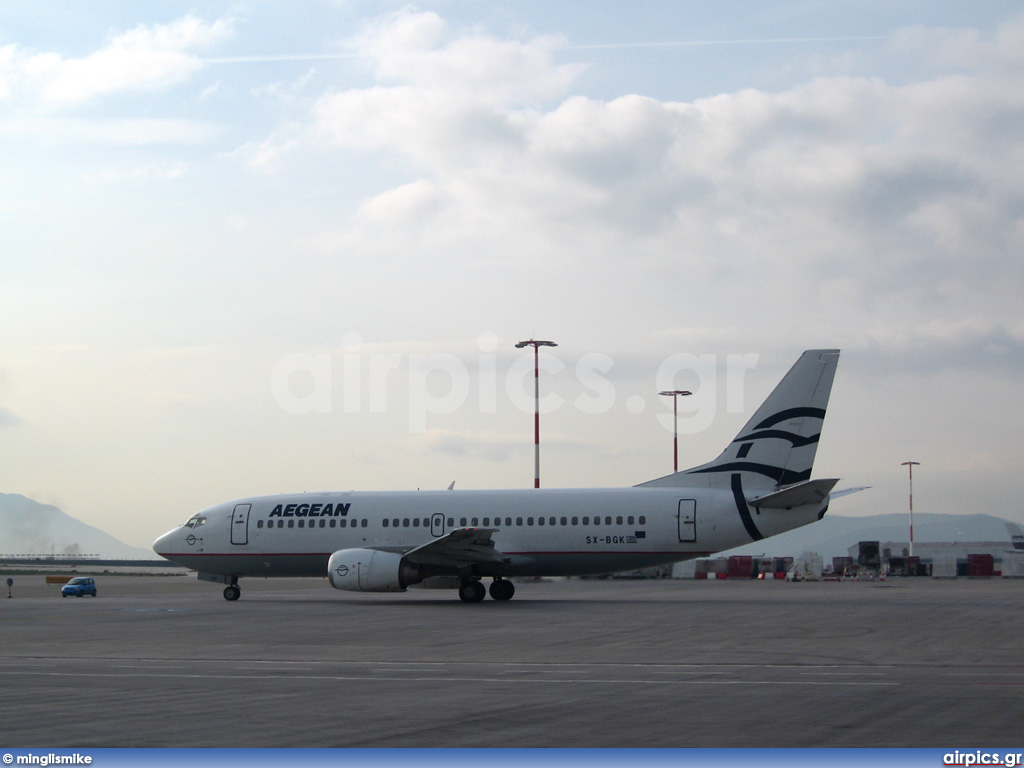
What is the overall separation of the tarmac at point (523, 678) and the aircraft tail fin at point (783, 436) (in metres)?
5.13

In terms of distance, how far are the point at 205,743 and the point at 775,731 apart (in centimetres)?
510

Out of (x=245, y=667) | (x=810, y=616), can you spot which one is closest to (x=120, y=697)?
(x=245, y=667)

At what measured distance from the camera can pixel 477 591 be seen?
33.3 meters

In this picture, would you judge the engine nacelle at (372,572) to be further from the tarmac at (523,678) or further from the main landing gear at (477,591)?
the tarmac at (523,678)

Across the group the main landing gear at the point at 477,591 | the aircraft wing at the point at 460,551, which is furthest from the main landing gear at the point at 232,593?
the main landing gear at the point at 477,591

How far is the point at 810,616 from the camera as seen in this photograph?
25750mm

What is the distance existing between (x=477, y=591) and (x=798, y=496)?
10.1 meters

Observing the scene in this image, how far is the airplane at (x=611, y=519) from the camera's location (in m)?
31.9

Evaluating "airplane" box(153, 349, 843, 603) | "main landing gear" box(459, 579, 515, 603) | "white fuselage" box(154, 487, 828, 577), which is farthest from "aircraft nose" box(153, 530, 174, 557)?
"main landing gear" box(459, 579, 515, 603)

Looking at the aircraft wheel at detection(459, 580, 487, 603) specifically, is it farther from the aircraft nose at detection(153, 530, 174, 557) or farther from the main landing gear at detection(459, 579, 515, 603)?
the aircraft nose at detection(153, 530, 174, 557)

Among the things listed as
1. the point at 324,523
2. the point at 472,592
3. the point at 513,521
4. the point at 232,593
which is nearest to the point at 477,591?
the point at 472,592

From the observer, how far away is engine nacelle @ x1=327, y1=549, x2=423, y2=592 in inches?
1291

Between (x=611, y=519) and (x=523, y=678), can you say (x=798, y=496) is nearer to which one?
(x=611, y=519)

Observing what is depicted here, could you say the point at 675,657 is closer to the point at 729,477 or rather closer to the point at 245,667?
the point at 245,667
